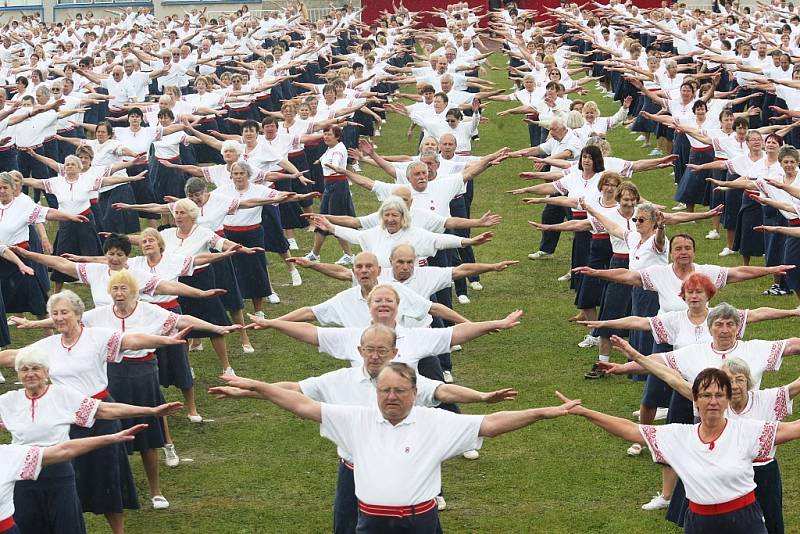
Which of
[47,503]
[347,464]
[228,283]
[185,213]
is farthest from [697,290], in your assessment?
[228,283]

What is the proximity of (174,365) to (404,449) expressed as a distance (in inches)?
184

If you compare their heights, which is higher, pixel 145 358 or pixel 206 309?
pixel 145 358

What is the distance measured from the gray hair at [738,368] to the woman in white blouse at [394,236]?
3.36 meters

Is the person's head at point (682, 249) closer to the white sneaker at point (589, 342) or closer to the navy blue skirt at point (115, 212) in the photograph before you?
the white sneaker at point (589, 342)

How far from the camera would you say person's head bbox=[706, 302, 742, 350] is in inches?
335

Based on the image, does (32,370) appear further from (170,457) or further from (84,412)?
(170,457)

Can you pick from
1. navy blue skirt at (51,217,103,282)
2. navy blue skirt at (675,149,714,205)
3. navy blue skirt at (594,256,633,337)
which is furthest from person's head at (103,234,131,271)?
navy blue skirt at (675,149,714,205)

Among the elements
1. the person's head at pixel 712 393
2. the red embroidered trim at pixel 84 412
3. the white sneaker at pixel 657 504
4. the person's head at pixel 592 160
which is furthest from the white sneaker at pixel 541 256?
the person's head at pixel 712 393

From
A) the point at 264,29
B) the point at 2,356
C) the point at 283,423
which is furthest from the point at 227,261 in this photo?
the point at 264,29

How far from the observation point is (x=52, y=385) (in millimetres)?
8297

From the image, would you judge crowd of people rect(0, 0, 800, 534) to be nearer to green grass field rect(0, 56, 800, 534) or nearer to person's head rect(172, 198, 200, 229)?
person's head rect(172, 198, 200, 229)

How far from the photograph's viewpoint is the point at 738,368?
7.79 meters

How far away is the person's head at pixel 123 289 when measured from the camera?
9.77 meters

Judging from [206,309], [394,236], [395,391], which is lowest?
[206,309]
